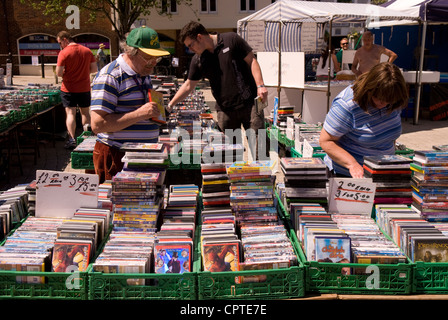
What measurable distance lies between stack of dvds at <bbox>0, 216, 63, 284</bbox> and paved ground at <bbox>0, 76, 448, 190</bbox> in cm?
436

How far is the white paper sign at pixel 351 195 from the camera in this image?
276 cm

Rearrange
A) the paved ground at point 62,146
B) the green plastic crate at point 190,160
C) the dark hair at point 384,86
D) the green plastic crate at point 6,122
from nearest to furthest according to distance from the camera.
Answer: the dark hair at point 384,86 → the green plastic crate at point 190,160 → the green plastic crate at point 6,122 → the paved ground at point 62,146

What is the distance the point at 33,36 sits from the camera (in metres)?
30.6

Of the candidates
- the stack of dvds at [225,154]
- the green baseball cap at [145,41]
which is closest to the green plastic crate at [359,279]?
the stack of dvds at [225,154]

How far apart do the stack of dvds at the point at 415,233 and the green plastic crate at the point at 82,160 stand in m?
3.14

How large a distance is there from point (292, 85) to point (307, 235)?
7.54 meters

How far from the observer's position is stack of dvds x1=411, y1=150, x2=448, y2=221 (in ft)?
9.20

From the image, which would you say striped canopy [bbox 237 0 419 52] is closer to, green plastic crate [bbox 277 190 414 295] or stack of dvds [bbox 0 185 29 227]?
stack of dvds [bbox 0 185 29 227]

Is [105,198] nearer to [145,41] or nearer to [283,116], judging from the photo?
[145,41]

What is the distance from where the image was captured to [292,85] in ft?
31.6

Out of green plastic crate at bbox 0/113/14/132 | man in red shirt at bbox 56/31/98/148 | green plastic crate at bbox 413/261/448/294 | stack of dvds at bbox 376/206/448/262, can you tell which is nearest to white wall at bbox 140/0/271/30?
man in red shirt at bbox 56/31/98/148

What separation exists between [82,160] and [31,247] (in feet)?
8.48

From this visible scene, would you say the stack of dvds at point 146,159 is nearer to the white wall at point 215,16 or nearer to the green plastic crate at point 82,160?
the green plastic crate at point 82,160
